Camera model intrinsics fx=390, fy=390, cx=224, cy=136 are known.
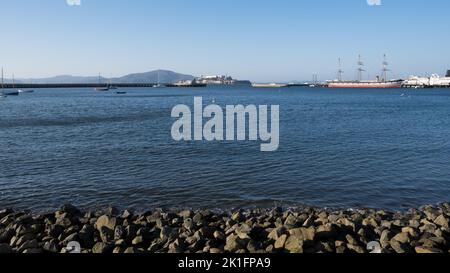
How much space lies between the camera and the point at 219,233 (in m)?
11.2

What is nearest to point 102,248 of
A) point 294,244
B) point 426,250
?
point 294,244

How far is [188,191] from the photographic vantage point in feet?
59.5

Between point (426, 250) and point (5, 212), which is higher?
point (426, 250)

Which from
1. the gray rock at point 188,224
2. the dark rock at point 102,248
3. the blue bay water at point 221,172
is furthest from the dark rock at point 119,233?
the blue bay water at point 221,172

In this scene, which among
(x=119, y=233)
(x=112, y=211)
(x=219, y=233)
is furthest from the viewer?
(x=112, y=211)

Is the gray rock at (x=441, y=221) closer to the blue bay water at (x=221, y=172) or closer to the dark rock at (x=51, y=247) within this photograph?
the blue bay water at (x=221, y=172)

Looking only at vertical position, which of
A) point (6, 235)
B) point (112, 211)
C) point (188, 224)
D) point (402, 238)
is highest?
point (402, 238)

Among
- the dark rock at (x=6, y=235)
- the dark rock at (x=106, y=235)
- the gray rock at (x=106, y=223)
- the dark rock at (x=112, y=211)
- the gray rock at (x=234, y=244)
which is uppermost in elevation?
the gray rock at (x=234, y=244)

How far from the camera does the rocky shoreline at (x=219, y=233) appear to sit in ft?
32.8

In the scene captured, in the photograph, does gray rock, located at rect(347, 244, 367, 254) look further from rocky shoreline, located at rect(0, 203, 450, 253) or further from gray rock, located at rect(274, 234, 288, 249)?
gray rock, located at rect(274, 234, 288, 249)

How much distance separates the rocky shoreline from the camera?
999cm

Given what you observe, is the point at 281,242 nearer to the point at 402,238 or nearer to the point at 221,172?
the point at 402,238
